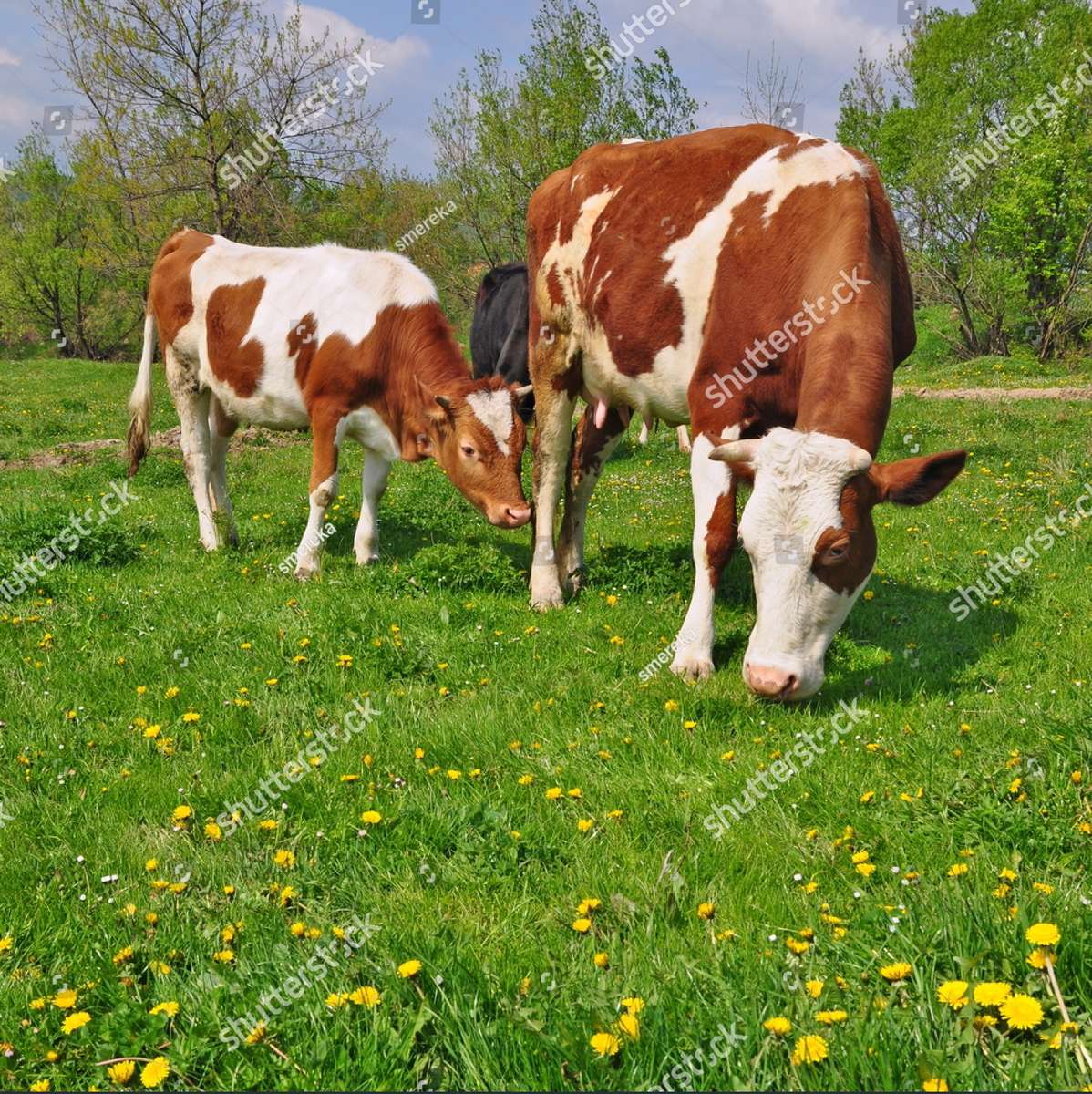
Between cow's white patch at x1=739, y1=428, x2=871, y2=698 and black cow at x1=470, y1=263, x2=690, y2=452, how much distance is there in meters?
8.15

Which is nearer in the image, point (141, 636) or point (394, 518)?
point (141, 636)

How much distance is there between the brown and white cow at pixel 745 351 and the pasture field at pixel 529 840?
65 cm

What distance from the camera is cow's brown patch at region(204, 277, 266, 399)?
8.62m

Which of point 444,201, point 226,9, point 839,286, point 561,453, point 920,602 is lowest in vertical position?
point 920,602

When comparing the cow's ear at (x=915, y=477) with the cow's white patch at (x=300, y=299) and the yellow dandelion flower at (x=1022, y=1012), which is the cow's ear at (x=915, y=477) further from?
the cow's white patch at (x=300, y=299)

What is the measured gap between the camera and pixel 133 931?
3.04m

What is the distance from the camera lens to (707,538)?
5719 millimetres

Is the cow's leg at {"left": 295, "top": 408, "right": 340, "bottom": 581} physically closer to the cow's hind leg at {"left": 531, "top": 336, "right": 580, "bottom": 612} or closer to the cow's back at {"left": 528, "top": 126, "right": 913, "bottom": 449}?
the cow's hind leg at {"left": 531, "top": 336, "right": 580, "bottom": 612}

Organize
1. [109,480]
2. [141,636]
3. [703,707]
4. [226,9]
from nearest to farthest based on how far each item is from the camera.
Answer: [703,707] < [141,636] < [109,480] < [226,9]

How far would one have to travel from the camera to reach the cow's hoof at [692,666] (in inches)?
213

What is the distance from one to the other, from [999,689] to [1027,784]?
147cm

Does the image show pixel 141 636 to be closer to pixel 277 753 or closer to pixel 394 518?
pixel 277 753

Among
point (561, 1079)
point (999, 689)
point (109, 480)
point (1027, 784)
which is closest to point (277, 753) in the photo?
point (561, 1079)

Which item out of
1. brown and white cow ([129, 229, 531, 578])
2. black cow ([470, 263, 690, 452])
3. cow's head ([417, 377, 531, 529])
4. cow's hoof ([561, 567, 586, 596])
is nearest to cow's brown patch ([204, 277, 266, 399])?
brown and white cow ([129, 229, 531, 578])
